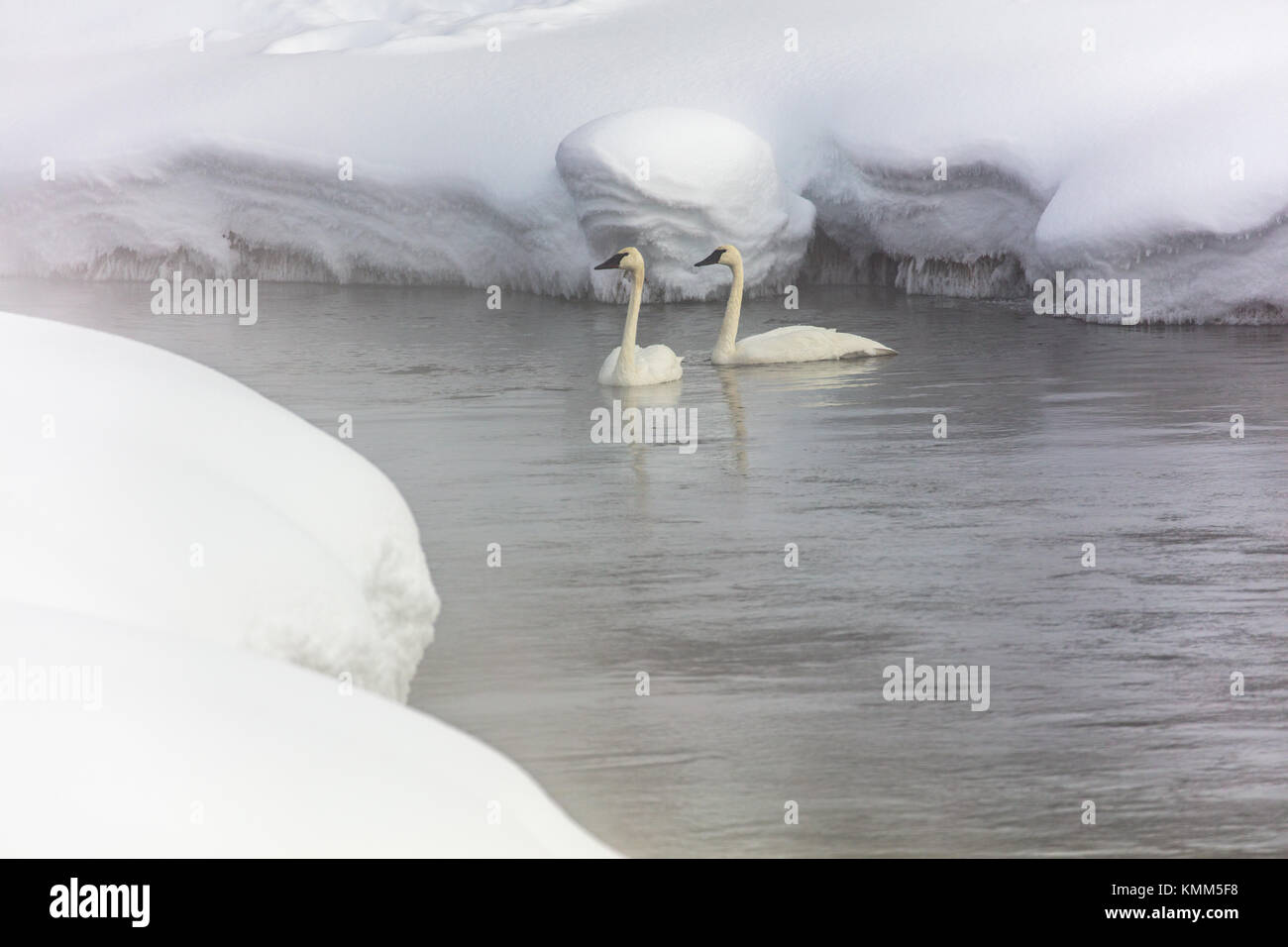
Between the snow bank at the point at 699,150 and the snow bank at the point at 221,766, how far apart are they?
14067 mm

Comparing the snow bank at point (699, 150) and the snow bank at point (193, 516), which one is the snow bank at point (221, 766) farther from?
the snow bank at point (699, 150)

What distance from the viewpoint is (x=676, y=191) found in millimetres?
20125

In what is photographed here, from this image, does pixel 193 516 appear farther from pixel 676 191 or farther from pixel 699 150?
pixel 699 150

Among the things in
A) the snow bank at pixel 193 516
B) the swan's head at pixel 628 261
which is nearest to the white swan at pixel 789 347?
the swan's head at pixel 628 261

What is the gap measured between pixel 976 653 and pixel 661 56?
1858 cm

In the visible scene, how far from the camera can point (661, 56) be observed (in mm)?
24281

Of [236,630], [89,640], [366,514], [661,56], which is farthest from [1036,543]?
[661,56]

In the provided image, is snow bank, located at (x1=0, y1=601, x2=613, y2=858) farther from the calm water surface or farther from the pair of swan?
the pair of swan

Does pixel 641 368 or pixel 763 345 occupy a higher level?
pixel 763 345

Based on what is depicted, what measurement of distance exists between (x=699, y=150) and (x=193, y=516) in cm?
1549

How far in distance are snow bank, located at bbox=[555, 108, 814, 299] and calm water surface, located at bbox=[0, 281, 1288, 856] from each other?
578 centimetres

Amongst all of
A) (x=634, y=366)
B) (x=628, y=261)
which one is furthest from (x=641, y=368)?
(x=628, y=261)

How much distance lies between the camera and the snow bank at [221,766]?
3627 mm

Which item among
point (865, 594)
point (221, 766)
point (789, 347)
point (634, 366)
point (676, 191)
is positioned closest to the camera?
point (221, 766)
